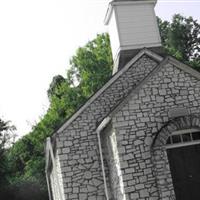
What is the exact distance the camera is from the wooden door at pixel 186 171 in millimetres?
12612

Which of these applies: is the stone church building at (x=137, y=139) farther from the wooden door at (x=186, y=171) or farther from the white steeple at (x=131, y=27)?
the white steeple at (x=131, y=27)

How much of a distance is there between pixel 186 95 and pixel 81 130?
12.9 ft

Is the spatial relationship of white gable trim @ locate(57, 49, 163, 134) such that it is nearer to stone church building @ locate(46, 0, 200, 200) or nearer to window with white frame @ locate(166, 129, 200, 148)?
stone church building @ locate(46, 0, 200, 200)

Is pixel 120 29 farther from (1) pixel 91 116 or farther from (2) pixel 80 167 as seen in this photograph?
(2) pixel 80 167

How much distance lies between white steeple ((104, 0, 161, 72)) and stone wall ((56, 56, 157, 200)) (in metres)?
2.75

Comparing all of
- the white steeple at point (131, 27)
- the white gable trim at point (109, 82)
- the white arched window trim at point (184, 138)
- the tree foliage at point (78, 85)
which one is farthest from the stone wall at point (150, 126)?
the tree foliage at point (78, 85)

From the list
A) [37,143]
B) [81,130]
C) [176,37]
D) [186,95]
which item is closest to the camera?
[186,95]

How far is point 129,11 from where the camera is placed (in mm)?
17344

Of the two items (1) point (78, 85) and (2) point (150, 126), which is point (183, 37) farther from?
(2) point (150, 126)

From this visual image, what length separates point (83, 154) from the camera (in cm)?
1438

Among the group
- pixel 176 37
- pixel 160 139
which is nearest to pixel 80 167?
pixel 160 139

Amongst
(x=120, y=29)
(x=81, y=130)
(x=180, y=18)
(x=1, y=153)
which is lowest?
(x=81, y=130)

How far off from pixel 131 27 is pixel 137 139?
20.5 ft

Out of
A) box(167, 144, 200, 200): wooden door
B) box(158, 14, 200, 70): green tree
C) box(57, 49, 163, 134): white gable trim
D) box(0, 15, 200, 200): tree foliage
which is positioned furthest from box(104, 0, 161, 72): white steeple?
box(158, 14, 200, 70): green tree
